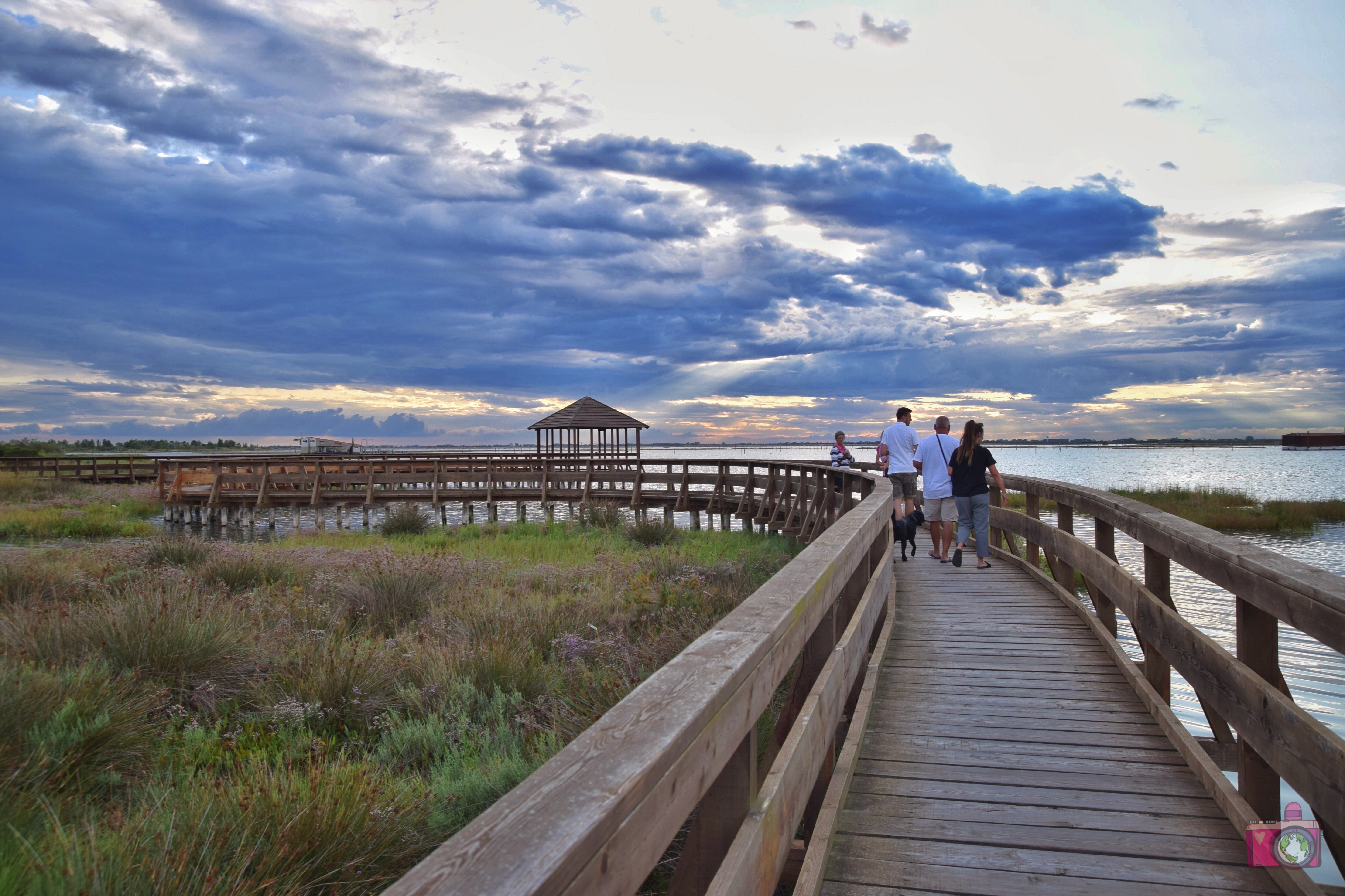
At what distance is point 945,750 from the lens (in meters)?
3.66

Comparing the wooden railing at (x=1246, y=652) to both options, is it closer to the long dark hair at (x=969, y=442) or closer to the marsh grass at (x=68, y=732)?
the long dark hair at (x=969, y=442)

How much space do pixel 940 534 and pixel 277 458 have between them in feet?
73.0

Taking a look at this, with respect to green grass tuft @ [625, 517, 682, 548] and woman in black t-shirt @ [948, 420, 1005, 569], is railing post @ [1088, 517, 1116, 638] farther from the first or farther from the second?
green grass tuft @ [625, 517, 682, 548]

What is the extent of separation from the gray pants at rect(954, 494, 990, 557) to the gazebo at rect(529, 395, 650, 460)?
2082 centimetres

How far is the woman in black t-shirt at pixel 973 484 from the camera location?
8.11 m

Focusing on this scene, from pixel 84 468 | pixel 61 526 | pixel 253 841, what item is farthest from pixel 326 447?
pixel 253 841

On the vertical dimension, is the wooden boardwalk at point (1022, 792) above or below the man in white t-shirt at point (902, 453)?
below

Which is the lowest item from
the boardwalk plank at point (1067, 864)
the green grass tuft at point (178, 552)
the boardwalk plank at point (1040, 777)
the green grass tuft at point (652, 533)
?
the green grass tuft at point (652, 533)

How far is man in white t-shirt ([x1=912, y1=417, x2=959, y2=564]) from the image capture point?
8.57 metres

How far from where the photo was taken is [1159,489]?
33.5 meters

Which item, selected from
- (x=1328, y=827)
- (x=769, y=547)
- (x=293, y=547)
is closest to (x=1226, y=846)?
(x=1328, y=827)

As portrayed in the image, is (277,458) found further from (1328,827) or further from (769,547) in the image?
(1328,827)

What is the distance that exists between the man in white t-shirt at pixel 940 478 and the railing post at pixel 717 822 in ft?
23.8

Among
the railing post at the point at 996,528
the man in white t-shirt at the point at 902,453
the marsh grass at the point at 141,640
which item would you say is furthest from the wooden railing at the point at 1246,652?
the marsh grass at the point at 141,640
